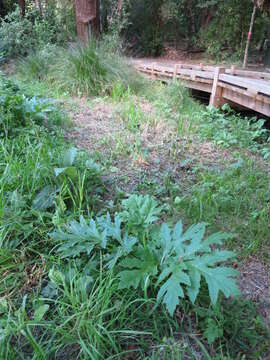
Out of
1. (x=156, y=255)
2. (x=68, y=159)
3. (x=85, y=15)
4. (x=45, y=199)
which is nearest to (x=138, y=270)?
(x=156, y=255)

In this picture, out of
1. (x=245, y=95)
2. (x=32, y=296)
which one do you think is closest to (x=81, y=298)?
(x=32, y=296)

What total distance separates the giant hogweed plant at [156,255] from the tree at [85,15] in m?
6.44

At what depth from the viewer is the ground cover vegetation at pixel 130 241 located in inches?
42.5

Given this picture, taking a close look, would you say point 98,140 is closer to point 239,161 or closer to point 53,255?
point 239,161

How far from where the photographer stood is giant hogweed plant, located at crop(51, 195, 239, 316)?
106 cm

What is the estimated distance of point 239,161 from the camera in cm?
273

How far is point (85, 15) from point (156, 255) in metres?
7.12

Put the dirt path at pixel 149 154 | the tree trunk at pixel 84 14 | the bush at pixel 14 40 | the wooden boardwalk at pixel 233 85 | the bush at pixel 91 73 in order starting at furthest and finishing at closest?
the bush at pixel 14 40
the tree trunk at pixel 84 14
the bush at pixel 91 73
the wooden boardwalk at pixel 233 85
the dirt path at pixel 149 154

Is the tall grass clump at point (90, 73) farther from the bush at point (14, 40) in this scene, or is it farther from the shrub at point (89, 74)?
the bush at point (14, 40)

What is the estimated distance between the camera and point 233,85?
4816 millimetres

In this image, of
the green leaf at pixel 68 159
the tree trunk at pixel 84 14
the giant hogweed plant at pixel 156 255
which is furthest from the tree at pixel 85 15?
the giant hogweed plant at pixel 156 255

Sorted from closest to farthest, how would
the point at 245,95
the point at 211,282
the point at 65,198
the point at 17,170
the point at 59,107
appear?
the point at 211,282 → the point at 65,198 → the point at 17,170 → the point at 59,107 → the point at 245,95

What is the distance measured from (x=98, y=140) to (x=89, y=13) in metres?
5.24

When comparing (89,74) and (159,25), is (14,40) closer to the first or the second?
(89,74)
